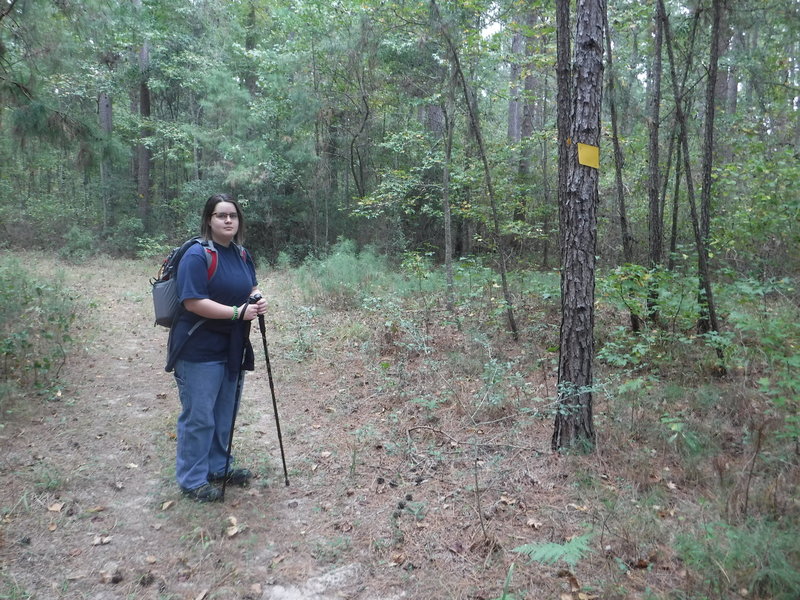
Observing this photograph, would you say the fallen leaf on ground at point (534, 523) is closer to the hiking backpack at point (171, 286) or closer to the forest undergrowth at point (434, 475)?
the forest undergrowth at point (434, 475)

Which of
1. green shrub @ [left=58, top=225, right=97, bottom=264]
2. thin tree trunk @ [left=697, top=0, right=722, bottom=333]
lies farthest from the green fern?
green shrub @ [left=58, top=225, right=97, bottom=264]

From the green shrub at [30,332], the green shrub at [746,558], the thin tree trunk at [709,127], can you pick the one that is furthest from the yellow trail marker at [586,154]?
the green shrub at [30,332]

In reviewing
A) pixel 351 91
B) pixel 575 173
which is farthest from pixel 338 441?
pixel 351 91

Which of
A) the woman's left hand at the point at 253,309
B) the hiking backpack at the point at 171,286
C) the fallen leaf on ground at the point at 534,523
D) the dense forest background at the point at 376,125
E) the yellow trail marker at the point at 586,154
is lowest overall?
the fallen leaf on ground at the point at 534,523

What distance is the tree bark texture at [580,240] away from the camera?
3754 mm

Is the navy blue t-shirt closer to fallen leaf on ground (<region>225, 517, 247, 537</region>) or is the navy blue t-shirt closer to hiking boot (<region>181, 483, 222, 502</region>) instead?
hiking boot (<region>181, 483, 222, 502</region>)

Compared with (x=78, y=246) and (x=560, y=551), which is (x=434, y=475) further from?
(x=78, y=246)

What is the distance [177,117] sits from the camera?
77.5 ft

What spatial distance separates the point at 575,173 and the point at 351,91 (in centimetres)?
1458

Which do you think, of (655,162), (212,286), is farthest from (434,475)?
(655,162)

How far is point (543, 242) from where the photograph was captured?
13039 mm

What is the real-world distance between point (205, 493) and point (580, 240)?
335 cm

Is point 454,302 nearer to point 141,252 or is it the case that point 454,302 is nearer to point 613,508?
point 613,508

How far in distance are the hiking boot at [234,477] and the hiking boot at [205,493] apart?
24 centimetres
